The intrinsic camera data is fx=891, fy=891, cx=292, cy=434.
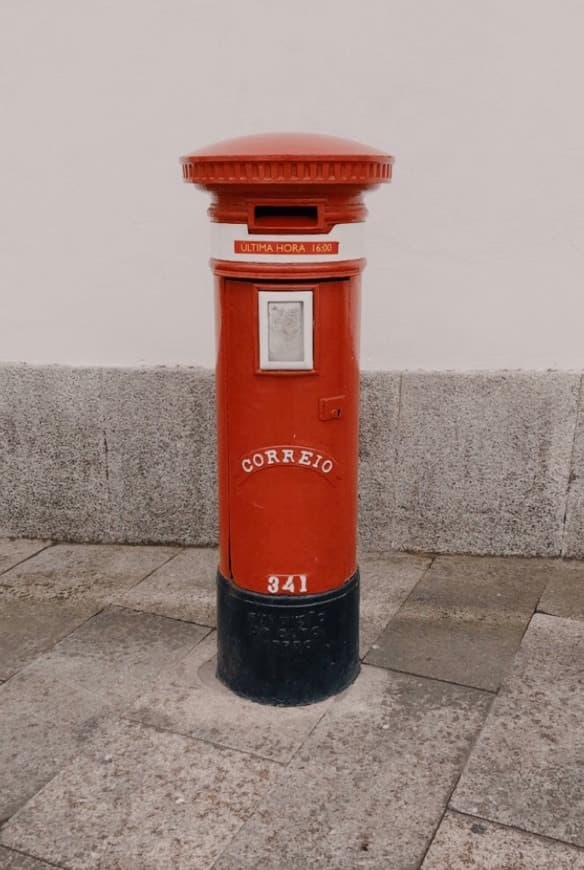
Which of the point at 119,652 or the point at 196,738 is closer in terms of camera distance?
the point at 196,738

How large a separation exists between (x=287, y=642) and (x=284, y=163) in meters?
1.71

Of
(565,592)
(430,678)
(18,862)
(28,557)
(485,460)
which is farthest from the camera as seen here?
(28,557)

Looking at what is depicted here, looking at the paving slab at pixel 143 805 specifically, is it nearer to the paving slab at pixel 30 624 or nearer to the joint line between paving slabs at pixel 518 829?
the joint line between paving slabs at pixel 518 829

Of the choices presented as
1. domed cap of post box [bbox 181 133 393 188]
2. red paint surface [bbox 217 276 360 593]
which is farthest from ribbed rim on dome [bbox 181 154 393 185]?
red paint surface [bbox 217 276 360 593]

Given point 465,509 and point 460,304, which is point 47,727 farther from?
point 460,304

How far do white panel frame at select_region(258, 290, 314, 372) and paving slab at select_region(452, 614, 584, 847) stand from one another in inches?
58.8

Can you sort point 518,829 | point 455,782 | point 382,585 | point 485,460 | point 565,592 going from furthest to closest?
point 485,460 < point 382,585 < point 565,592 < point 455,782 < point 518,829

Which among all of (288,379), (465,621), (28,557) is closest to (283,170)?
(288,379)

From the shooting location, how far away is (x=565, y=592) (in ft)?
14.4

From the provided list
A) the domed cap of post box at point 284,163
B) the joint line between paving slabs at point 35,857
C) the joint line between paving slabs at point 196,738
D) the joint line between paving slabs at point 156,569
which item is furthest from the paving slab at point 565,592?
the joint line between paving slabs at point 35,857

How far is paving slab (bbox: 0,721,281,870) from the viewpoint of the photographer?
8.79 ft

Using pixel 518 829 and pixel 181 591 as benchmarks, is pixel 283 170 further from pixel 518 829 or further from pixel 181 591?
pixel 181 591

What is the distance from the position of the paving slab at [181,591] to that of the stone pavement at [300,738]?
0.01 meters

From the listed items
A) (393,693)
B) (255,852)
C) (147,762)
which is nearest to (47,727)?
(147,762)
